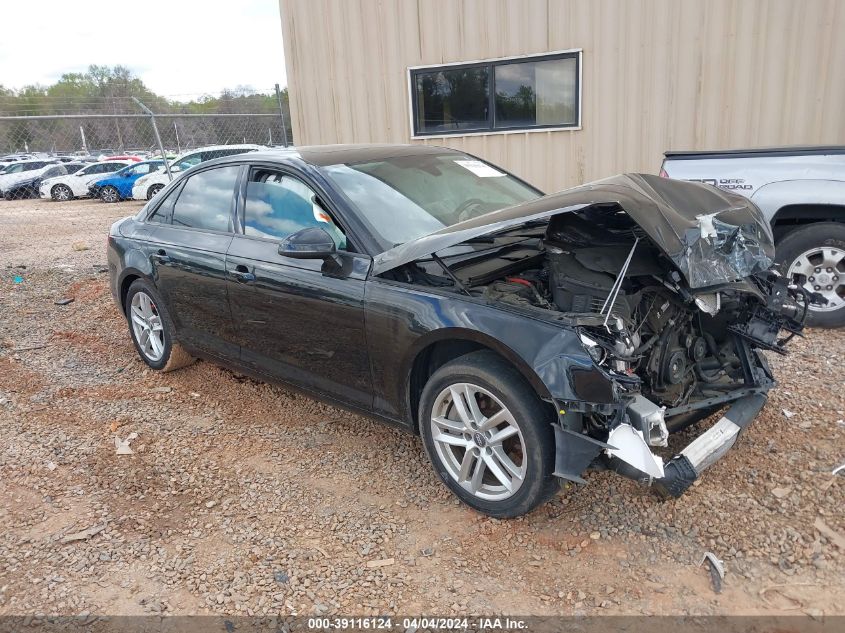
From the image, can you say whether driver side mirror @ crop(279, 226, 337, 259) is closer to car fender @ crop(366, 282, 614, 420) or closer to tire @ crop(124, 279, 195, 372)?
car fender @ crop(366, 282, 614, 420)

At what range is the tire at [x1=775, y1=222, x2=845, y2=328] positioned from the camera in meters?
5.09

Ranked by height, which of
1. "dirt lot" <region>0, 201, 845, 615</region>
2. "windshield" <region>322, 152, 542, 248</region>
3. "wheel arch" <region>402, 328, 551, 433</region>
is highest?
"windshield" <region>322, 152, 542, 248</region>

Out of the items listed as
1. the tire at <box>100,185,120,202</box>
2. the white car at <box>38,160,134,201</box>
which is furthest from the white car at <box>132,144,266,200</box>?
the white car at <box>38,160,134,201</box>

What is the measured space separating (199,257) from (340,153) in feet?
3.76

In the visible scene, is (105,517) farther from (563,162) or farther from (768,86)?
(768,86)

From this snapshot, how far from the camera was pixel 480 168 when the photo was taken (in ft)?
14.8

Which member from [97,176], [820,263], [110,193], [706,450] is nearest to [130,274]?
[706,450]

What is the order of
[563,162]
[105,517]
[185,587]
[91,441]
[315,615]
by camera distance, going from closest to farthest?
1. [315,615]
2. [185,587]
3. [105,517]
4. [91,441]
5. [563,162]

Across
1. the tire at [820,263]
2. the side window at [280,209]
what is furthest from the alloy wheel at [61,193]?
the tire at [820,263]

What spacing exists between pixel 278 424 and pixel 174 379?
4.34 ft

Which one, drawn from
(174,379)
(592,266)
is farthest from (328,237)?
(174,379)

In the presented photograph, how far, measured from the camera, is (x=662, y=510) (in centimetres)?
→ 303

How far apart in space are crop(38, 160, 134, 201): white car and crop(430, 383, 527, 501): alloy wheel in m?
22.0

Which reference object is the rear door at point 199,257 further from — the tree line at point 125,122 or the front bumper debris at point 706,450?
the tree line at point 125,122
